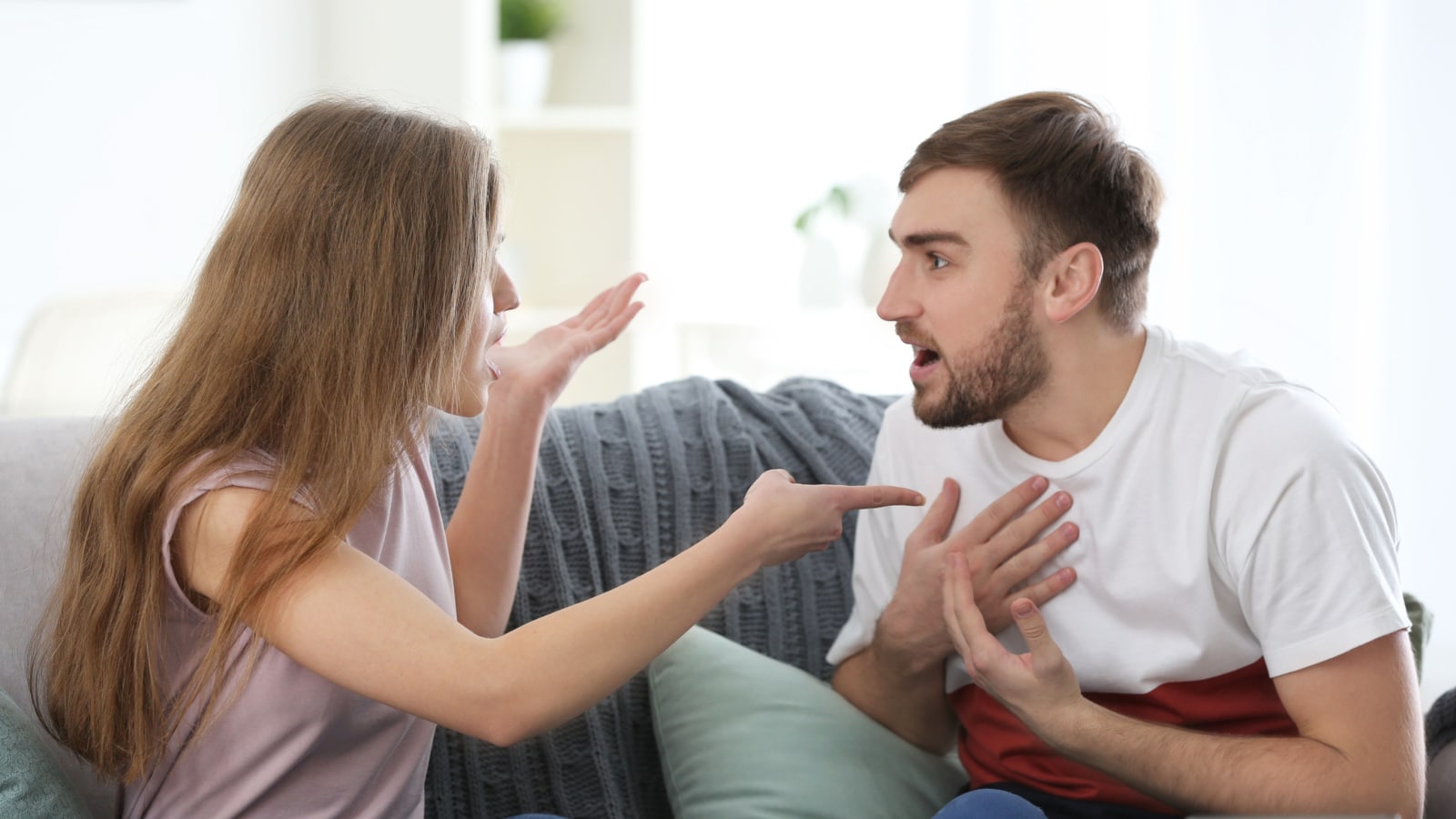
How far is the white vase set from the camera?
3566 millimetres

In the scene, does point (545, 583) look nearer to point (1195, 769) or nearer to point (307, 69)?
point (1195, 769)

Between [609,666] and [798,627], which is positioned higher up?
[609,666]

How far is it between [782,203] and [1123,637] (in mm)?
2568

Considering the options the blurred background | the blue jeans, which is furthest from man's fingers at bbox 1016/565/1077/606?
the blurred background

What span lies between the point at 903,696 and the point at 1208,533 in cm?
41

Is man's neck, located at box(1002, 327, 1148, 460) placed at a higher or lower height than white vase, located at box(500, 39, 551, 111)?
lower

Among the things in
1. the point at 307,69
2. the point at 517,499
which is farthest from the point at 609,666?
the point at 307,69

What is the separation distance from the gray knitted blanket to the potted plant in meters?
1.99

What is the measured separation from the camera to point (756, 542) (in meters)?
1.13

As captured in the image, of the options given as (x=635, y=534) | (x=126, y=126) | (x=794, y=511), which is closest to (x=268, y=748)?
(x=794, y=511)

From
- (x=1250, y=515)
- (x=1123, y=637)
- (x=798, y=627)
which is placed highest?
(x=1250, y=515)

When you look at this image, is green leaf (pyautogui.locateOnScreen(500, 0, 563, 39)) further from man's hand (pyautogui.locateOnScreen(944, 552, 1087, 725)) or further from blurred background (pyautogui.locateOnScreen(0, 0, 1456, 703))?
man's hand (pyautogui.locateOnScreen(944, 552, 1087, 725))

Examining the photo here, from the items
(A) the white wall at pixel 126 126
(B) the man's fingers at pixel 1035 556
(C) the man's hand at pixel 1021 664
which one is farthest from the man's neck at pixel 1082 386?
(A) the white wall at pixel 126 126

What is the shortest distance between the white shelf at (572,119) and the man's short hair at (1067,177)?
2.24 metres
